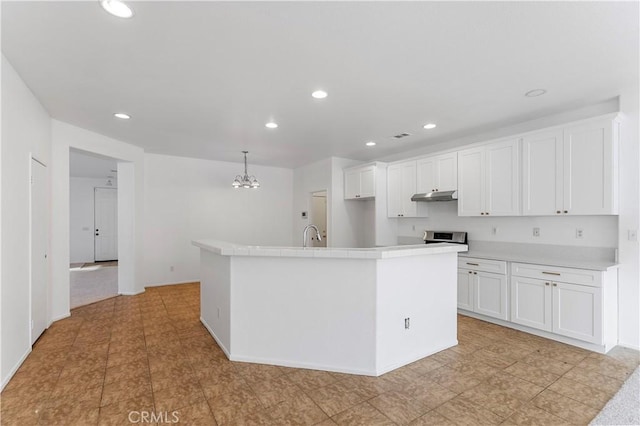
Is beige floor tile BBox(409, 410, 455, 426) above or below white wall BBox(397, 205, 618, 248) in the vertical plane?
below

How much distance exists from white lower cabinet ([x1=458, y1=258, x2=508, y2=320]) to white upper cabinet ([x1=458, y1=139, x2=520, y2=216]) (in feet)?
2.35

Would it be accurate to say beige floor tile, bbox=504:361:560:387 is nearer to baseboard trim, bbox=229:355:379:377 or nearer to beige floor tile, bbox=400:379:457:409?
beige floor tile, bbox=400:379:457:409

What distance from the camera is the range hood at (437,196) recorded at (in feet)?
15.0

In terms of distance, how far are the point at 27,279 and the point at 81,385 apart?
1330 millimetres

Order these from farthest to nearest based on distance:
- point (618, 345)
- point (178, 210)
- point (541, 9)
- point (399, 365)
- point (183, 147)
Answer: point (178, 210) < point (183, 147) < point (618, 345) < point (399, 365) < point (541, 9)

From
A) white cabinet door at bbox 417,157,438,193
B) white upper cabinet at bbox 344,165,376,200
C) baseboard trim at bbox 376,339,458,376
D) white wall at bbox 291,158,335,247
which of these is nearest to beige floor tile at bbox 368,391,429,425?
baseboard trim at bbox 376,339,458,376

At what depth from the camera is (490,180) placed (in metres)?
4.15

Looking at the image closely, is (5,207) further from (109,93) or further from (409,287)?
(409,287)

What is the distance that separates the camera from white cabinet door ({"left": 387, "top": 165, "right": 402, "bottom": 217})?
18.0 ft

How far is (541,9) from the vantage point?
1875 millimetres

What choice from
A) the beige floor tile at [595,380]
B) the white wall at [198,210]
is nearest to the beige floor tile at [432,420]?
the beige floor tile at [595,380]

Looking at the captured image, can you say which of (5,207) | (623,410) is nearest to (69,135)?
(5,207)

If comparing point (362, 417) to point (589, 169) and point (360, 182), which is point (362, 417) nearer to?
point (589, 169)

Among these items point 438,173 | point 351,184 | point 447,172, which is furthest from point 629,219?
point 351,184
